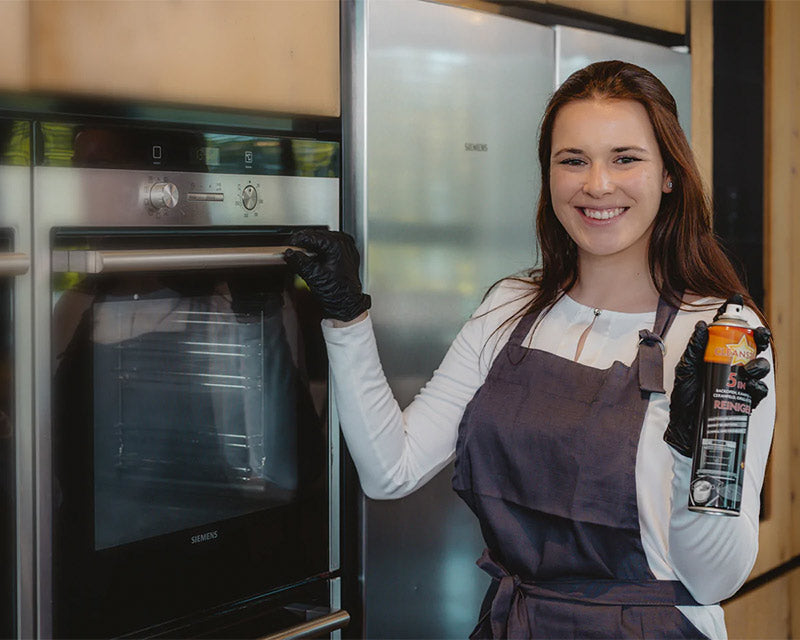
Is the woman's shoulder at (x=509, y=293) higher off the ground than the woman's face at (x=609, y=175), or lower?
lower

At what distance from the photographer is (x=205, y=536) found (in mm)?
1520

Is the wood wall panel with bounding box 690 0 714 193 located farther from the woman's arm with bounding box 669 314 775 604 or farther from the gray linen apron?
the woman's arm with bounding box 669 314 775 604

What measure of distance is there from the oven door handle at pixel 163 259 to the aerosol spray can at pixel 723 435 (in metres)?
0.64

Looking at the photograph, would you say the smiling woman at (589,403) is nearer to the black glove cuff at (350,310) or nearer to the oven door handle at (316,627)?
the black glove cuff at (350,310)

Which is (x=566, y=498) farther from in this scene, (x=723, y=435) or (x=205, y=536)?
(x=205, y=536)

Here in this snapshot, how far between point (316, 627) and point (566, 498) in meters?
0.46

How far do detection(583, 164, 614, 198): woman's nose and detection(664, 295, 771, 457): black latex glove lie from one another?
0.28 metres

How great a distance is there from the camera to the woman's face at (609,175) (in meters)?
1.51

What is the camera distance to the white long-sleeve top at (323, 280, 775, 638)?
137 cm

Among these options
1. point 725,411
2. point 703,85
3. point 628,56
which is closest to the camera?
point 725,411

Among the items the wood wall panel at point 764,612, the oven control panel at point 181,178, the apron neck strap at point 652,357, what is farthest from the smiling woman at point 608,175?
the wood wall panel at point 764,612

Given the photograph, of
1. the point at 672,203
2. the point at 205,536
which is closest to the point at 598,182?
the point at 672,203

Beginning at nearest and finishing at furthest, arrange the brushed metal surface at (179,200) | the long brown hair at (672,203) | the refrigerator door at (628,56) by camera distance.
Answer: the brushed metal surface at (179,200) < the long brown hair at (672,203) < the refrigerator door at (628,56)

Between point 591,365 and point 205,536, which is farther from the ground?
point 591,365
